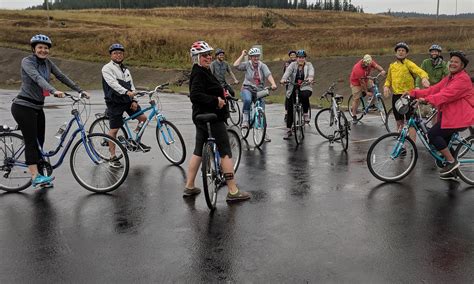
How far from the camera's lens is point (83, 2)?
18312cm

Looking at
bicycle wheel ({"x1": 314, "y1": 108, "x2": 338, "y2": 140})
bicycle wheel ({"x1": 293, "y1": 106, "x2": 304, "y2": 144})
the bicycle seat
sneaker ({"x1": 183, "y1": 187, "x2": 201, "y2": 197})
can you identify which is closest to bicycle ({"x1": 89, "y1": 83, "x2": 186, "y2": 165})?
sneaker ({"x1": 183, "y1": 187, "x2": 201, "y2": 197})

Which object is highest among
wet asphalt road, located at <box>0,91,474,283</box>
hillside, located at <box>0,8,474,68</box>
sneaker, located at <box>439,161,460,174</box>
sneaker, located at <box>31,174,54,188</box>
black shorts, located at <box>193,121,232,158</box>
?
hillside, located at <box>0,8,474,68</box>

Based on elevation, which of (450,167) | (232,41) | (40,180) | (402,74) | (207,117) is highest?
(232,41)

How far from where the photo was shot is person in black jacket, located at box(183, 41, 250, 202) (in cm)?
620

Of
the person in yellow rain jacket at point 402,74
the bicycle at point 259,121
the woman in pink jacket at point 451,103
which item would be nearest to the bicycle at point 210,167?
the woman in pink jacket at point 451,103

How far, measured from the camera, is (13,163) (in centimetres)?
714

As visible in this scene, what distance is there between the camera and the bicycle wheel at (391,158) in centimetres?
745

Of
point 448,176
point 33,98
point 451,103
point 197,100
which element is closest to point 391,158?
point 448,176

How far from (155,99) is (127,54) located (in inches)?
1407

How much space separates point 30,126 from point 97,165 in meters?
1.05

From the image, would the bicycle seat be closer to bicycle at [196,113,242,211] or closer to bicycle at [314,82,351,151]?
bicycle at [196,113,242,211]

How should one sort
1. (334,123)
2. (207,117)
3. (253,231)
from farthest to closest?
(334,123)
(207,117)
(253,231)

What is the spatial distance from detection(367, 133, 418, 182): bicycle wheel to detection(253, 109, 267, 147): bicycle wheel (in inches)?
130

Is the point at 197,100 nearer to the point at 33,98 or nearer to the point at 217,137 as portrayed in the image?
the point at 217,137
